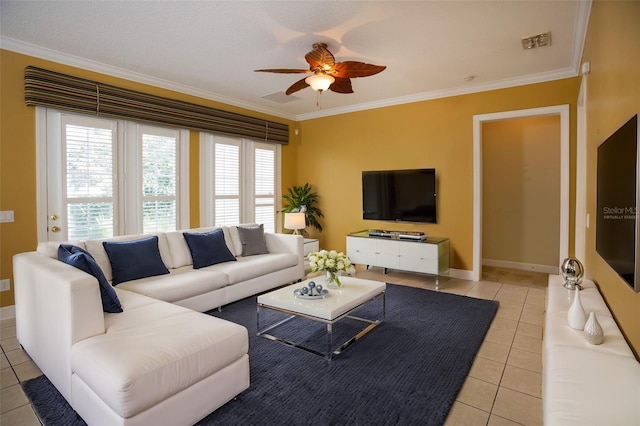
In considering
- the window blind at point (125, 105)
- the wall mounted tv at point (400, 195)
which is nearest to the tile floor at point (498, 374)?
the wall mounted tv at point (400, 195)

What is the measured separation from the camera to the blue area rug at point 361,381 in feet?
6.72

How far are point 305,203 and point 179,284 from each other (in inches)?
134

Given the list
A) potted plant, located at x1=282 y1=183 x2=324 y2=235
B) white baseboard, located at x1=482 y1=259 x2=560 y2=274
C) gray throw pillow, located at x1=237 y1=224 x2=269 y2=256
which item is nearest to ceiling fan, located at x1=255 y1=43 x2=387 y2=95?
gray throw pillow, located at x1=237 y1=224 x2=269 y2=256

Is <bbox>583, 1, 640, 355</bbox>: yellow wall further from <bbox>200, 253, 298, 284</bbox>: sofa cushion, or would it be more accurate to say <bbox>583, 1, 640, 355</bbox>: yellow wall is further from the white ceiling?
<bbox>200, 253, 298, 284</bbox>: sofa cushion

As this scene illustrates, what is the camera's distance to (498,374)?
253cm

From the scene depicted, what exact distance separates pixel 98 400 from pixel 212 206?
384cm

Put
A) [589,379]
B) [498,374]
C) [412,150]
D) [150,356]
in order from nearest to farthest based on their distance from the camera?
[589,379]
[150,356]
[498,374]
[412,150]

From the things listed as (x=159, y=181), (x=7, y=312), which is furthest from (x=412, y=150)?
(x=7, y=312)

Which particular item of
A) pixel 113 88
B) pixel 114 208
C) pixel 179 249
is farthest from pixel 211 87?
pixel 179 249

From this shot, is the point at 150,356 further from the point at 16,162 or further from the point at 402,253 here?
the point at 402,253

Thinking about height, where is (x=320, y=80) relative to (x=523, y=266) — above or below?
above

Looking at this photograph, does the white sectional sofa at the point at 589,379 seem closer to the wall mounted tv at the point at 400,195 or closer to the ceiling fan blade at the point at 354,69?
the ceiling fan blade at the point at 354,69

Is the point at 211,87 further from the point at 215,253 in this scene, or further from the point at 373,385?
the point at 373,385

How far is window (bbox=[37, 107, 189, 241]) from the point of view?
385 centimetres
